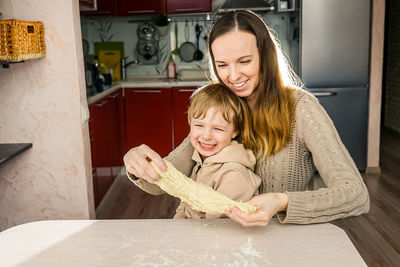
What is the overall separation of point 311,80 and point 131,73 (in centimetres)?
207

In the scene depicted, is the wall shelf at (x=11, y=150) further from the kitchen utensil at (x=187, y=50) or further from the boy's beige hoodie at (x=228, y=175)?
the kitchen utensil at (x=187, y=50)

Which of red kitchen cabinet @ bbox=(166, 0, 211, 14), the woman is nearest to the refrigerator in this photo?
red kitchen cabinet @ bbox=(166, 0, 211, 14)

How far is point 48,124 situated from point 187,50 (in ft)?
8.69

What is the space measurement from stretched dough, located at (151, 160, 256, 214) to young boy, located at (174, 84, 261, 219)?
23cm

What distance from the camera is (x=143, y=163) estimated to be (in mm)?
1240

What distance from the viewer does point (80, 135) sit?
8.30ft

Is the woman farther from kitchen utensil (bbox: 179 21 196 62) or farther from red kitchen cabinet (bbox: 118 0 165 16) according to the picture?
kitchen utensil (bbox: 179 21 196 62)

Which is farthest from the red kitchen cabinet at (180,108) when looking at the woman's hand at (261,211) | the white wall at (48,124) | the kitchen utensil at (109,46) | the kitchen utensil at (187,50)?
the woman's hand at (261,211)

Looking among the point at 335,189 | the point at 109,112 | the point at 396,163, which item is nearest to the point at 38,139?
the point at 109,112

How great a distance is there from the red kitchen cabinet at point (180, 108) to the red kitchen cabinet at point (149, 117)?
2.0 inches

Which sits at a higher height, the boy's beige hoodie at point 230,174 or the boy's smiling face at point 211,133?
the boy's smiling face at point 211,133

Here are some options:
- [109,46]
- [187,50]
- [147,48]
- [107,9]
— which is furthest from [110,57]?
[187,50]

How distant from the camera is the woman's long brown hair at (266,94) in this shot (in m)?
1.49

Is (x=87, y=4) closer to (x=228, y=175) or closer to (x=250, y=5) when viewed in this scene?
(x=250, y=5)
